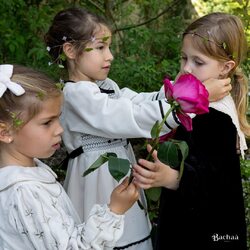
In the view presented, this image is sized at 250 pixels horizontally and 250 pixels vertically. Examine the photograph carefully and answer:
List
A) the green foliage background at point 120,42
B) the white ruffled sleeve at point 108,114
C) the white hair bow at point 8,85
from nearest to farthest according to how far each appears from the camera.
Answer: the white hair bow at point 8,85, the white ruffled sleeve at point 108,114, the green foliage background at point 120,42

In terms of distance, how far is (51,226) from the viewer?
5.90 feet

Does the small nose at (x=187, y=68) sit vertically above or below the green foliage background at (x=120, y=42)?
above

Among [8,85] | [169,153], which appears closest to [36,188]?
[8,85]

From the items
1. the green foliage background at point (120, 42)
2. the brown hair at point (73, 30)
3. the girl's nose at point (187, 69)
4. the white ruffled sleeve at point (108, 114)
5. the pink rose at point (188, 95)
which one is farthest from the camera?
the green foliage background at point (120, 42)

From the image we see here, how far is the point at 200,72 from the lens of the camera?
224 cm

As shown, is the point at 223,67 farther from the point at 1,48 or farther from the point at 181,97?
the point at 1,48

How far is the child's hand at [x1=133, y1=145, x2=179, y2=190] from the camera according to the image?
1.86 meters

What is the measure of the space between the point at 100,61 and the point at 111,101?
25cm

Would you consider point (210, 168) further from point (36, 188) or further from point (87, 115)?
point (36, 188)

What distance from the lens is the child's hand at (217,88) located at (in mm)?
2162

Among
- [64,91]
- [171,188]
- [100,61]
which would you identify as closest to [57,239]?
[171,188]

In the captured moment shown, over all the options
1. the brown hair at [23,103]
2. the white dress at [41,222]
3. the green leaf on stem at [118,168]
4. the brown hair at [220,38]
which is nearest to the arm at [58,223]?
the white dress at [41,222]

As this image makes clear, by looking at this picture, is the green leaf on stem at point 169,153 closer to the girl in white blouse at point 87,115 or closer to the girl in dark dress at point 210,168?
the girl in dark dress at point 210,168

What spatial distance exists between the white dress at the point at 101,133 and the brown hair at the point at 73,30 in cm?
19
